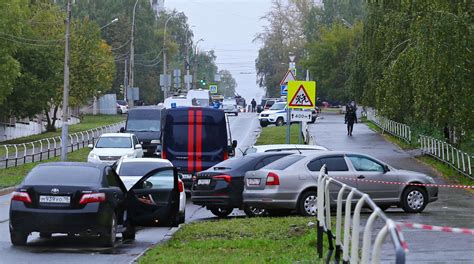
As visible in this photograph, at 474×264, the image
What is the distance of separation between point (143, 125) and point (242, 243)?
3089 centimetres

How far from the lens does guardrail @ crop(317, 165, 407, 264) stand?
6793mm

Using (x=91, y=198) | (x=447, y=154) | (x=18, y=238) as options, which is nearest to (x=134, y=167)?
(x=18, y=238)

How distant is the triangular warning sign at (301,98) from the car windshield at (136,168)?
9073mm

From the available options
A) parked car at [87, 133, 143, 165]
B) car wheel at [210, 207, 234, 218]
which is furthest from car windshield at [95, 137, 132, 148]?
car wheel at [210, 207, 234, 218]

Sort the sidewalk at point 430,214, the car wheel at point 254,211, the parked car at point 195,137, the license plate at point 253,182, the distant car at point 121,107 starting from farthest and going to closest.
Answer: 1. the distant car at point 121,107
2. the parked car at point 195,137
3. the car wheel at point 254,211
4. the license plate at point 253,182
5. the sidewalk at point 430,214

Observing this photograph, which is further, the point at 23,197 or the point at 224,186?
the point at 224,186

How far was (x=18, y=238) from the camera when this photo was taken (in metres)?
16.5

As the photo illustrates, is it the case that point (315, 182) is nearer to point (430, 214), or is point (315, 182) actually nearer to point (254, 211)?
point (254, 211)

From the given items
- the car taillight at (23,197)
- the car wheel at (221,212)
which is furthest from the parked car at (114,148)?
the car taillight at (23,197)

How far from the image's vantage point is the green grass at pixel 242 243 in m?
14.7

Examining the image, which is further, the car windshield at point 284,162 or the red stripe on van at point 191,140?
the red stripe on van at point 191,140

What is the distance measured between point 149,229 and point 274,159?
4.33 meters

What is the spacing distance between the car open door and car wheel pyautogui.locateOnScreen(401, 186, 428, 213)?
6.62m

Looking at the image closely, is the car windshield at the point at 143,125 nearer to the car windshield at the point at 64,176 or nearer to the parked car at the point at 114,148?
the parked car at the point at 114,148
